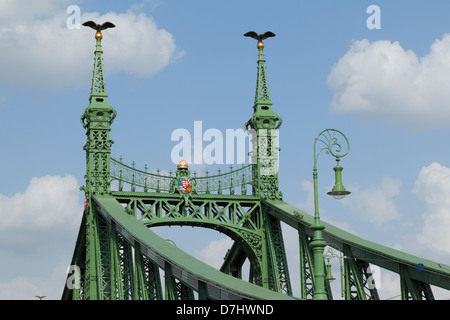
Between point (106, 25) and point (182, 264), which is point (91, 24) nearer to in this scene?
point (106, 25)

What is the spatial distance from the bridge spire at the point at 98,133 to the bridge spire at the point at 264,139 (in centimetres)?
1020

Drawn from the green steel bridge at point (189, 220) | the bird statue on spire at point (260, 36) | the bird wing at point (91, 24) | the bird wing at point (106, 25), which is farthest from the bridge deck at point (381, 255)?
the bird wing at point (91, 24)

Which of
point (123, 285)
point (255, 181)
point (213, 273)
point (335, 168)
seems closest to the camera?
point (335, 168)

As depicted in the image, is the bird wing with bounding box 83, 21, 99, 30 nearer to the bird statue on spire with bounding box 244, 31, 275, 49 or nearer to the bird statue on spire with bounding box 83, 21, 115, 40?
the bird statue on spire with bounding box 83, 21, 115, 40

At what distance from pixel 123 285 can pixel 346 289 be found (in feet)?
48.9

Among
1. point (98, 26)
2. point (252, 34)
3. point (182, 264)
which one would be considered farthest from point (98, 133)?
point (182, 264)

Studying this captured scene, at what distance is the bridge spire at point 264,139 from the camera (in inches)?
2581

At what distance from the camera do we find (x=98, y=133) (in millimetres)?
63344

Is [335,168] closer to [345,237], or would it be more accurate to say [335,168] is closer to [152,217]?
[345,237]

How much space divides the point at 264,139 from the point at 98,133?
1179cm

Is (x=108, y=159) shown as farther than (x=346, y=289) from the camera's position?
Yes

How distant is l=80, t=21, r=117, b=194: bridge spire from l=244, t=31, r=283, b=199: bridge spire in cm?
1020
